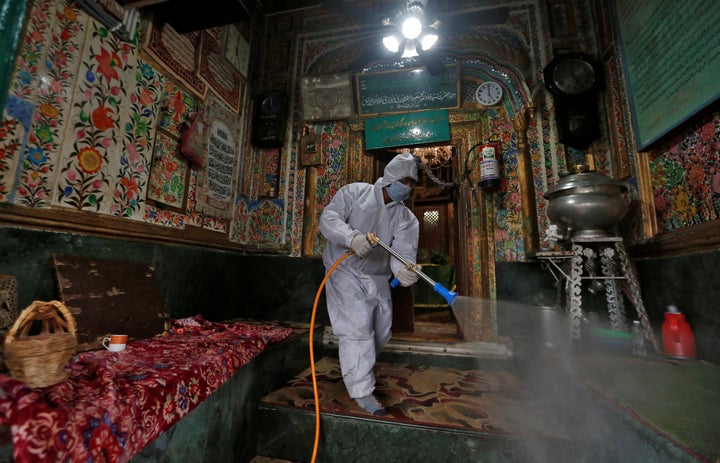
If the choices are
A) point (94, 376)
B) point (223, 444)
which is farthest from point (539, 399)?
point (94, 376)

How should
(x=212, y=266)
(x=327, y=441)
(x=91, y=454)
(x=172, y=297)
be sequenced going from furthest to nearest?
(x=212, y=266)
(x=172, y=297)
(x=327, y=441)
(x=91, y=454)

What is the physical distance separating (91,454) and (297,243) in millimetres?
3017

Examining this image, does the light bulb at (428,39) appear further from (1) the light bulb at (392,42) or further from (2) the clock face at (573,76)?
(2) the clock face at (573,76)

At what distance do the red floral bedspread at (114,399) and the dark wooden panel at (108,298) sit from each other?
0.65ft

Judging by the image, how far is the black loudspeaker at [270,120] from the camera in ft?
13.4

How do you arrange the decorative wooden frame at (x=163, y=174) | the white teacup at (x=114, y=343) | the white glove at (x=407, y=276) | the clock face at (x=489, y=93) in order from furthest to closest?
the clock face at (x=489, y=93) < the decorative wooden frame at (x=163, y=174) < the white glove at (x=407, y=276) < the white teacup at (x=114, y=343)

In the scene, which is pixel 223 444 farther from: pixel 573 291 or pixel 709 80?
pixel 709 80

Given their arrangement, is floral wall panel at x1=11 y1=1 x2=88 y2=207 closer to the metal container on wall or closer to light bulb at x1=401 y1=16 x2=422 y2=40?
light bulb at x1=401 y1=16 x2=422 y2=40

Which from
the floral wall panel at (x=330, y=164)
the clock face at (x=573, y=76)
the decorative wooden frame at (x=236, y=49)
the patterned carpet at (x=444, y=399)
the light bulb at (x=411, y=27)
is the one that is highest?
the decorative wooden frame at (x=236, y=49)

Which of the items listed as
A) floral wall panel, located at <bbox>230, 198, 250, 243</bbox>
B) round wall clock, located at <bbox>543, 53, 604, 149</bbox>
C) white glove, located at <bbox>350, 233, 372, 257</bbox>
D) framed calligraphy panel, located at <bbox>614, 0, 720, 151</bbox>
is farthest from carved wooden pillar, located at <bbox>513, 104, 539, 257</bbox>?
floral wall panel, located at <bbox>230, 198, 250, 243</bbox>

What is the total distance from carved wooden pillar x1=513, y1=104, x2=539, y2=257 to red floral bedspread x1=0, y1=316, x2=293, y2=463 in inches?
123

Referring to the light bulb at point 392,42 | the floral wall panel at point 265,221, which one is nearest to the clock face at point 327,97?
the light bulb at point 392,42

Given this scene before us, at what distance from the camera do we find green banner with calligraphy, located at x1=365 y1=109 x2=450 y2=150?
395cm

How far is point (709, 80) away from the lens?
1.96 m
